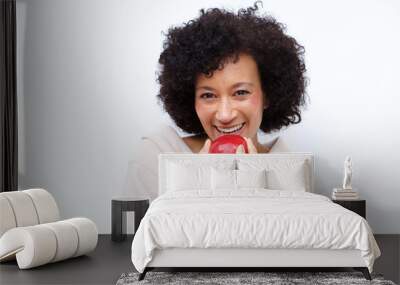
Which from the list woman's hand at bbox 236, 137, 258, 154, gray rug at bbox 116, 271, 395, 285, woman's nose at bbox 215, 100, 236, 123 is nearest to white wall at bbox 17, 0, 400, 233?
woman's hand at bbox 236, 137, 258, 154

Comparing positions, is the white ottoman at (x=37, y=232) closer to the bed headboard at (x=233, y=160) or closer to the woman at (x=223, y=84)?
the bed headboard at (x=233, y=160)

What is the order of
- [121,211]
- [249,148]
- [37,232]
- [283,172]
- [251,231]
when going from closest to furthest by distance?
[251,231] → [37,232] → [283,172] → [121,211] → [249,148]

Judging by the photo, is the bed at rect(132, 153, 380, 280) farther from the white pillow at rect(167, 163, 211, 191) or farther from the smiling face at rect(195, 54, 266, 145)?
the smiling face at rect(195, 54, 266, 145)

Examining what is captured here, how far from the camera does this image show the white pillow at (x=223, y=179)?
620cm

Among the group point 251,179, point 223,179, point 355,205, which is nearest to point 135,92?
point 223,179

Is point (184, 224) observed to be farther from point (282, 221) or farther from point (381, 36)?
point (381, 36)

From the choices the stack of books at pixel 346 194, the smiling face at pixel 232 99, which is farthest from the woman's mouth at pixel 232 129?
the stack of books at pixel 346 194

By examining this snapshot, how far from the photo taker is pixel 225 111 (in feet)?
22.6

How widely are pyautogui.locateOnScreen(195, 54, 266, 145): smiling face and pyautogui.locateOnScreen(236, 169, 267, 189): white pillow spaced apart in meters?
0.80

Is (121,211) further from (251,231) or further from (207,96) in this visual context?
(251,231)

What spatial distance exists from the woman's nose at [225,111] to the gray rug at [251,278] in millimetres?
2263

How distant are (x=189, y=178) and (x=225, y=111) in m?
0.94

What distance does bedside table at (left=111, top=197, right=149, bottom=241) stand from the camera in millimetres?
6637

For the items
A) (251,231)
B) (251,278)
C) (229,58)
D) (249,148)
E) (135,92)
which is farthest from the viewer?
(135,92)
